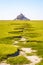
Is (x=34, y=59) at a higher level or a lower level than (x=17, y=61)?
lower

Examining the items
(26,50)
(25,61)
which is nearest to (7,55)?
(25,61)

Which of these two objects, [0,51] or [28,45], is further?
[28,45]

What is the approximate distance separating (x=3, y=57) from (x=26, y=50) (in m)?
10.3

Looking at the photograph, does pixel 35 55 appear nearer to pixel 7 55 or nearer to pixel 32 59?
pixel 32 59

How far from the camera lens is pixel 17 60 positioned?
106 feet

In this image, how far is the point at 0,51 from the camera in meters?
35.0

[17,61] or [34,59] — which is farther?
[34,59]

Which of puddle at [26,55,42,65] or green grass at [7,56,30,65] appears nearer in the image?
green grass at [7,56,30,65]

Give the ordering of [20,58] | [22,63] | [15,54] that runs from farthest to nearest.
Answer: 1. [15,54]
2. [20,58]
3. [22,63]

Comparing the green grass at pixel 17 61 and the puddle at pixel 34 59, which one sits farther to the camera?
the puddle at pixel 34 59

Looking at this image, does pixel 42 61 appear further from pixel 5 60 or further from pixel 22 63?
pixel 5 60

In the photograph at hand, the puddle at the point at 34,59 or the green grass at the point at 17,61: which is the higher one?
the green grass at the point at 17,61

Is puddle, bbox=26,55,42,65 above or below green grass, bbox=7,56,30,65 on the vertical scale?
below

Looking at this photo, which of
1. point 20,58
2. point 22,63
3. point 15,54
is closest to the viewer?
point 22,63
